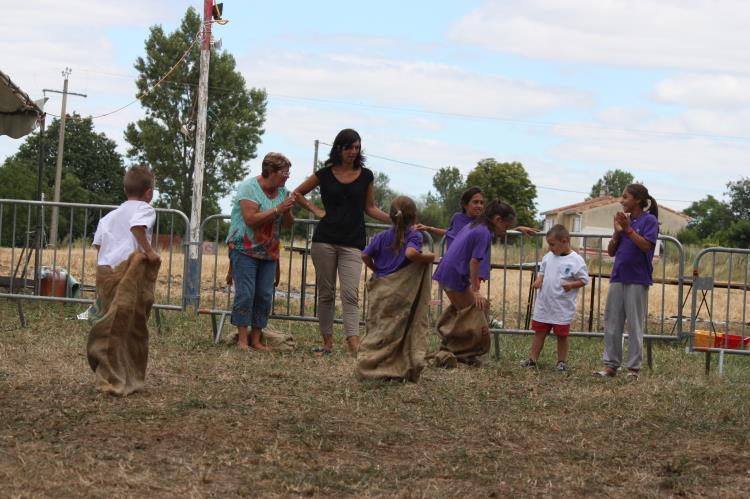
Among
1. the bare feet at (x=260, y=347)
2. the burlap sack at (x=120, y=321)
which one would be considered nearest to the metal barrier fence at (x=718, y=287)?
the bare feet at (x=260, y=347)

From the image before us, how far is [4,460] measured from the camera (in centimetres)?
510

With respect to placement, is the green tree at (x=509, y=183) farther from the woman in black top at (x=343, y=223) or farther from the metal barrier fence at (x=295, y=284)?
the woman in black top at (x=343, y=223)

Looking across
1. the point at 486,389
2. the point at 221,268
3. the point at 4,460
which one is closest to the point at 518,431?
the point at 486,389

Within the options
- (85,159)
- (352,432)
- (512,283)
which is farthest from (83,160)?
(352,432)

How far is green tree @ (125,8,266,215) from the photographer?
2217 inches

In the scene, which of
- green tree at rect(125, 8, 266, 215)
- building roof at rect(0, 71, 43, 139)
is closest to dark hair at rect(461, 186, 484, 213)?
building roof at rect(0, 71, 43, 139)

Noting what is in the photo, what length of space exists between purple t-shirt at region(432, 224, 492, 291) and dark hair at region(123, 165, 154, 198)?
9.67ft

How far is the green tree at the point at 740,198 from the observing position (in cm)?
8322

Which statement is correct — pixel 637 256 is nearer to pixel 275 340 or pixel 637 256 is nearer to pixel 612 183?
pixel 275 340

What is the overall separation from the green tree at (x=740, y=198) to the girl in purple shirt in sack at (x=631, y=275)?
255ft

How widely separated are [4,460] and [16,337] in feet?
17.3

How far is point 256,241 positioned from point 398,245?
2.03m

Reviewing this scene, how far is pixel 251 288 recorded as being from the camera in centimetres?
983

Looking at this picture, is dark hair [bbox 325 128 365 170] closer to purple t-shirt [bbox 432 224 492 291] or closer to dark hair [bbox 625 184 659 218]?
purple t-shirt [bbox 432 224 492 291]
